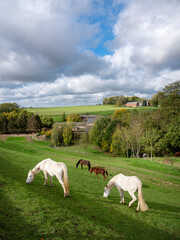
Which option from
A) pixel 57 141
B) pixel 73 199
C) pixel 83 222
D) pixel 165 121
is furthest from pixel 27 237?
pixel 57 141

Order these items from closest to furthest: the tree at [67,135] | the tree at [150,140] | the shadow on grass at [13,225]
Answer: the shadow on grass at [13,225], the tree at [150,140], the tree at [67,135]

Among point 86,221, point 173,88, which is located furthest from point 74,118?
point 86,221

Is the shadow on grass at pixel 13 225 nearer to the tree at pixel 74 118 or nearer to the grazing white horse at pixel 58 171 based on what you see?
the grazing white horse at pixel 58 171

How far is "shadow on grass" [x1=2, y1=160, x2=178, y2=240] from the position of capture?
514 centimetres

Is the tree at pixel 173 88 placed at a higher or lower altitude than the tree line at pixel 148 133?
higher

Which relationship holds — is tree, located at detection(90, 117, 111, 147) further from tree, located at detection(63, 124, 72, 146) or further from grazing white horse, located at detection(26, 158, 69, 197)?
grazing white horse, located at detection(26, 158, 69, 197)

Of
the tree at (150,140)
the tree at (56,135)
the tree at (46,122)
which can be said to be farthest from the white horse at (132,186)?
the tree at (46,122)

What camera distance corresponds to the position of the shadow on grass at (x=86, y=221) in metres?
5.14

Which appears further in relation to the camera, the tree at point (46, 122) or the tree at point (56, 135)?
the tree at point (46, 122)

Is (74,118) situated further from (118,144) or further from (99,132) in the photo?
(118,144)

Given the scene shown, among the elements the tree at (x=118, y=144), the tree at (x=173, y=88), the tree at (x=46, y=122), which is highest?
the tree at (x=173, y=88)

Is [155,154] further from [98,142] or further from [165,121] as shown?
[98,142]

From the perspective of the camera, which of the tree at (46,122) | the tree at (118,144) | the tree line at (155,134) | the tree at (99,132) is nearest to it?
the tree line at (155,134)

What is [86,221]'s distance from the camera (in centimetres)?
597
